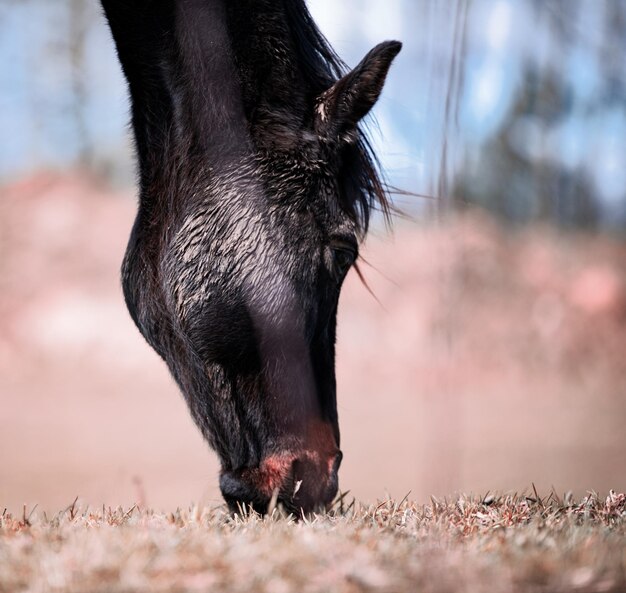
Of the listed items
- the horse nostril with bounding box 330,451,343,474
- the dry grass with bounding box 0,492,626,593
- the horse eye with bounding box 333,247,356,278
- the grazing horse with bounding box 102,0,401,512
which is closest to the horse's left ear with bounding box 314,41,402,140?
the grazing horse with bounding box 102,0,401,512

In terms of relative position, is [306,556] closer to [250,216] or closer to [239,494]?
[239,494]

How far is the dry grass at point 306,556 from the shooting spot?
1.54 meters

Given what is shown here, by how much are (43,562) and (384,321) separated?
607 inches

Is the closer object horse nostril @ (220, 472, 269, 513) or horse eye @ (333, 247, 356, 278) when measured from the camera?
horse nostril @ (220, 472, 269, 513)

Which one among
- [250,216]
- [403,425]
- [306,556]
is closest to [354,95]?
[250,216]

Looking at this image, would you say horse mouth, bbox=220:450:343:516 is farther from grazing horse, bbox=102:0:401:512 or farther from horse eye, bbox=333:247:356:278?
horse eye, bbox=333:247:356:278

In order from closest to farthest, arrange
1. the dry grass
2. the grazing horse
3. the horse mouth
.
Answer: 1. the dry grass
2. the horse mouth
3. the grazing horse

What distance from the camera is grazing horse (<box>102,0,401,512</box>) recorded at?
8.43 feet

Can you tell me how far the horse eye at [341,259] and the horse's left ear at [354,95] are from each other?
0.45 m

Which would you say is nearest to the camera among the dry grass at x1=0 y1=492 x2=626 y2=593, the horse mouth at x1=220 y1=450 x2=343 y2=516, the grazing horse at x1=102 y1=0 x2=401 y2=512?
the dry grass at x1=0 y1=492 x2=626 y2=593

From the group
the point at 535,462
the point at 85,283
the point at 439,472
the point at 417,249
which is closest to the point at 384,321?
the point at 417,249

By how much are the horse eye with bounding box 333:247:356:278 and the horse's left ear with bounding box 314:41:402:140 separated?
0.45 m

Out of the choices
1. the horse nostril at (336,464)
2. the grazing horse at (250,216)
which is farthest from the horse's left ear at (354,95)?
the horse nostril at (336,464)

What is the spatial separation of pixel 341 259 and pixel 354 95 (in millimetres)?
621
